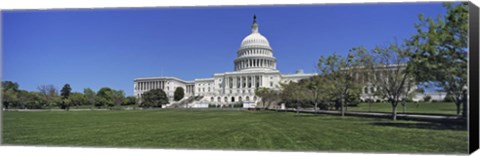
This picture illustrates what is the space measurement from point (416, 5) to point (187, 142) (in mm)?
7777

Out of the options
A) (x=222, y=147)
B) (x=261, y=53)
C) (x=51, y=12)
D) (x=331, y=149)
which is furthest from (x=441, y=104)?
(x=261, y=53)

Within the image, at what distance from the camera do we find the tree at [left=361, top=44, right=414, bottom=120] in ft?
61.8

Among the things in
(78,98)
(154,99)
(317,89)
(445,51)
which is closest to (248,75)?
(154,99)

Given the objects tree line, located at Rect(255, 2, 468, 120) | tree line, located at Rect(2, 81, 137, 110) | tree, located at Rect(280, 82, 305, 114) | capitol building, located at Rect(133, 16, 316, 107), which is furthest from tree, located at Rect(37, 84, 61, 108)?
capitol building, located at Rect(133, 16, 316, 107)

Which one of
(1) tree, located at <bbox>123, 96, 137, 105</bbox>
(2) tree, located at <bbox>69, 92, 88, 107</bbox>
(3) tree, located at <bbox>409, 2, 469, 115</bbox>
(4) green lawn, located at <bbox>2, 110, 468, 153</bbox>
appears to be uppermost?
(3) tree, located at <bbox>409, 2, 469, 115</bbox>

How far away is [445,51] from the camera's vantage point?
46.8ft

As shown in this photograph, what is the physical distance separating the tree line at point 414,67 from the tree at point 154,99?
15.7m

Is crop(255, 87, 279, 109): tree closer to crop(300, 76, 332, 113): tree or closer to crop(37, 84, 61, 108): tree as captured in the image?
crop(300, 76, 332, 113): tree

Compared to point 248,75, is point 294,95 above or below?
below

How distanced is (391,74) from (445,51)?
664cm

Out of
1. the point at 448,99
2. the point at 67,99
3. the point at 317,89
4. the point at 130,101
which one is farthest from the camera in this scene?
the point at 130,101

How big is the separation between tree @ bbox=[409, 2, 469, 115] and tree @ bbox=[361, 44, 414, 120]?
6.92ft

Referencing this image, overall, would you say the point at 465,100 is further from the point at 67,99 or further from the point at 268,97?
the point at 268,97

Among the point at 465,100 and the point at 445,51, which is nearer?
the point at 465,100
